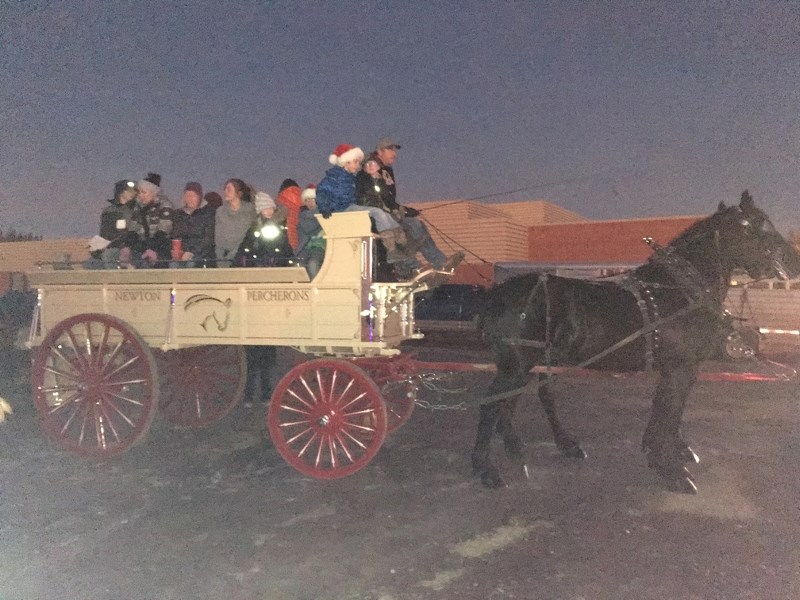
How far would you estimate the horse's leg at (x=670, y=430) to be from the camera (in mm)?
4395

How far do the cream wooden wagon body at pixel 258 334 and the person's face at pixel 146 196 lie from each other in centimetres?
111

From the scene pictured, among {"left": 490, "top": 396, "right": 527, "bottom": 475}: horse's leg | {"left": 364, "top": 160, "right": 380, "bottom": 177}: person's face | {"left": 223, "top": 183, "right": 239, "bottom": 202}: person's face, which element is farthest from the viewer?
{"left": 223, "top": 183, "right": 239, "bottom": 202}: person's face

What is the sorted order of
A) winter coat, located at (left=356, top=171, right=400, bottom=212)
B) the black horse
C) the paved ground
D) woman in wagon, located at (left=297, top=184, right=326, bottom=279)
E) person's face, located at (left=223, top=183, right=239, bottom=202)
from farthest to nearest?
person's face, located at (left=223, top=183, right=239, bottom=202) < winter coat, located at (left=356, top=171, right=400, bottom=212) < woman in wagon, located at (left=297, top=184, right=326, bottom=279) < the black horse < the paved ground

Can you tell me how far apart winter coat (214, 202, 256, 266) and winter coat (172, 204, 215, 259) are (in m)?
0.16

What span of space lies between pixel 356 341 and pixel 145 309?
2085 millimetres

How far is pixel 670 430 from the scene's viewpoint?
14.7 ft

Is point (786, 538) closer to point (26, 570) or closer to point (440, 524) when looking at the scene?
point (440, 524)

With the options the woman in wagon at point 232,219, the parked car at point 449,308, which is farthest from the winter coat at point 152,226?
the parked car at point 449,308

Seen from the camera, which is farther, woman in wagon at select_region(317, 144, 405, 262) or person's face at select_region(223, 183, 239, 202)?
person's face at select_region(223, 183, 239, 202)

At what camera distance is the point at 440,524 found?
3.83m

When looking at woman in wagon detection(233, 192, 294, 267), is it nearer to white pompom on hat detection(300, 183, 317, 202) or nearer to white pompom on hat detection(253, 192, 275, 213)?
white pompom on hat detection(253, 192, 275, 213)

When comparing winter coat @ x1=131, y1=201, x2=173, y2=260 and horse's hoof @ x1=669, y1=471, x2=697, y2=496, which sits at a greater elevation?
winter coat @ x1=131, y1=201, x2=173, y2=260

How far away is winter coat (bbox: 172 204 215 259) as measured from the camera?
6172 mm

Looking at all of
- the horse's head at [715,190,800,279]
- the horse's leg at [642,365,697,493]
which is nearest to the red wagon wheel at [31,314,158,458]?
the horse's leg at [642,365,697,493]
